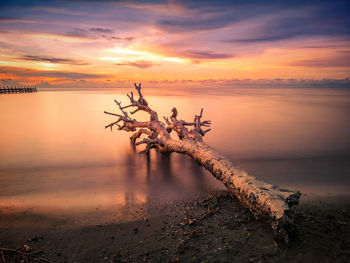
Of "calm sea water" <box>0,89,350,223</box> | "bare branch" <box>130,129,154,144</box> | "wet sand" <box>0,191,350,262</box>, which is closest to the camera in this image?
"wet sand" <box>0,191,350,262</box>

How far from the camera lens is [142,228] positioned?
349cm

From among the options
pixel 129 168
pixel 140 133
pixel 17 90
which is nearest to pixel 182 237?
pixel 129 168

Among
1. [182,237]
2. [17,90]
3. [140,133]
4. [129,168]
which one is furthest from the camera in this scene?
[17,90]

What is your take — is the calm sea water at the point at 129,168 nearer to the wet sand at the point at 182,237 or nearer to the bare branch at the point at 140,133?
the bare branch at the point at 140,133

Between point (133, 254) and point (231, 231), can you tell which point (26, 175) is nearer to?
point (133, 254)

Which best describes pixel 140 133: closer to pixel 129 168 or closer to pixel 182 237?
pixel 129 168

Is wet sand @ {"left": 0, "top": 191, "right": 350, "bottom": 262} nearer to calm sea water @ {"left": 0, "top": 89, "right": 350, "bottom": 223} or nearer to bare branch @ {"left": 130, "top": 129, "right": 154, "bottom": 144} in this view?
calm sea water @ {"left": 0, "top": 89, "right": 350, "bottom": 223}

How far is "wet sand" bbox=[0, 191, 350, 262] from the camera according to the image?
109 inches

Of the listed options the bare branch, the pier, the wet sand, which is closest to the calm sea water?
the bare branch

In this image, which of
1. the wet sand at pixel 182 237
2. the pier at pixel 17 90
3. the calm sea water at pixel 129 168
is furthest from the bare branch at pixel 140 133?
the pier at pixel 17 90

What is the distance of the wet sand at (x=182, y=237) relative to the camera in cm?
276

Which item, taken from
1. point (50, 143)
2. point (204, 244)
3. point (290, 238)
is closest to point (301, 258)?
point (290, 238)

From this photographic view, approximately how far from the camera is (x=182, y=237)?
3191 mm

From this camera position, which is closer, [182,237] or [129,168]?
[182,237]
